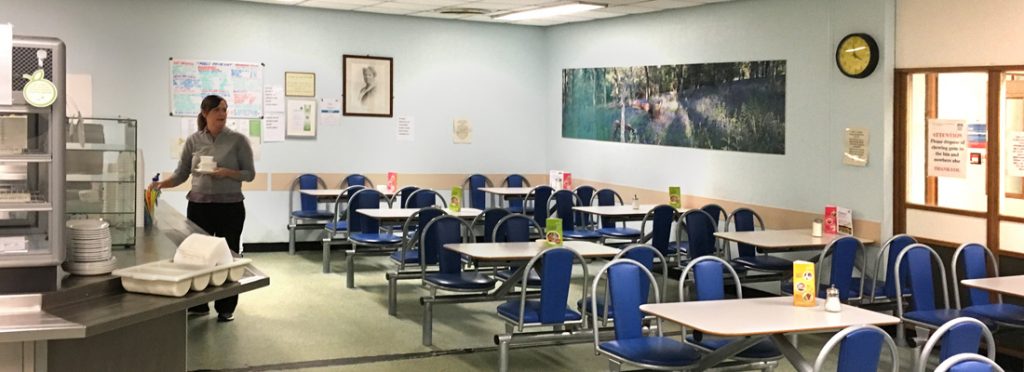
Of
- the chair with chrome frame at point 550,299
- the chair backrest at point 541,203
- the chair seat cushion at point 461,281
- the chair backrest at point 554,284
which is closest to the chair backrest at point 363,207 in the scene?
the chair backrest at point 541,203

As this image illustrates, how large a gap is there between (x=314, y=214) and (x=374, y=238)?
2.05 metres

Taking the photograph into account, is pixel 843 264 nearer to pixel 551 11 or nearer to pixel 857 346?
pixel 857 346

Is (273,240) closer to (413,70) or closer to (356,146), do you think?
(356,146)

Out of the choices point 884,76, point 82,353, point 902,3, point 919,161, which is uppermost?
point 902,3

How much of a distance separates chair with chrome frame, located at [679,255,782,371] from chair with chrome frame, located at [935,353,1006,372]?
63.7 inches

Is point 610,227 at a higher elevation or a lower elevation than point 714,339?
higher

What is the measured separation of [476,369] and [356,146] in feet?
18.7

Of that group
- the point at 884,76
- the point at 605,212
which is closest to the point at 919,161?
the point at 884,76

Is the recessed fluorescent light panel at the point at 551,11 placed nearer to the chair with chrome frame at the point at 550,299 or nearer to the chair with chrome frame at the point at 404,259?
the chair with chrome frame at the point at 404,259

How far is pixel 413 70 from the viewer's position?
39.4 ft

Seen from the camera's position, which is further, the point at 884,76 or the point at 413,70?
the point at 413,70

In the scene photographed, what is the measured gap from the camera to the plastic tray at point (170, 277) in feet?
13.1

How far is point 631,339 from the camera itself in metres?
5.25

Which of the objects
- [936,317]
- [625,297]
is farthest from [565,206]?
[625,297]
